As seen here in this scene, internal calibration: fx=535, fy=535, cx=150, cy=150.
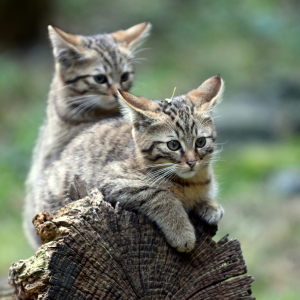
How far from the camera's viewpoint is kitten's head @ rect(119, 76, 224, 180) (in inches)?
186

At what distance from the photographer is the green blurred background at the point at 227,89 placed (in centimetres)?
1023

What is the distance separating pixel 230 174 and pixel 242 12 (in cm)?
868

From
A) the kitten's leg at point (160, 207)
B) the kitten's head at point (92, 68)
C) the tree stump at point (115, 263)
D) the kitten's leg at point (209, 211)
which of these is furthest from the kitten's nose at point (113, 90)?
the tree stump at point (115, 263)

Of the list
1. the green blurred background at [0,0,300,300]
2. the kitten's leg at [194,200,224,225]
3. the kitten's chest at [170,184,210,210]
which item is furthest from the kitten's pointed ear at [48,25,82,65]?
the kitten's leg at [194,200,224,225]

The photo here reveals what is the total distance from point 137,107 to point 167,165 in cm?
60

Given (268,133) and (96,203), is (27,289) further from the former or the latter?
(268,133)

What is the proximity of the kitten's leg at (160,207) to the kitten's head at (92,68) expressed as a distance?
76.5 inches

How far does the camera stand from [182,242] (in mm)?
4379

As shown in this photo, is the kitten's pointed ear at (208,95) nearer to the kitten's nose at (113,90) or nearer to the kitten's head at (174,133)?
the kitten's head at (174,133)

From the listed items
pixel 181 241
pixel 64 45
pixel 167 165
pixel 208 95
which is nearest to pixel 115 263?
pixel 181 241

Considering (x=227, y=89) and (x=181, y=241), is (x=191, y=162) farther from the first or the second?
(x=227, y=89)

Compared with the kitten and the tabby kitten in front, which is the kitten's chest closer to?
the tabby kitten in front

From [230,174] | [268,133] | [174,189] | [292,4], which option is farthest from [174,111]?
[292,4]

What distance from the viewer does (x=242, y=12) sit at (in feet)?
62.2
